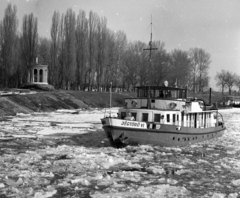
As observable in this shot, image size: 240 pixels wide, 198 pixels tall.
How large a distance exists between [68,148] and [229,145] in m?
10.7

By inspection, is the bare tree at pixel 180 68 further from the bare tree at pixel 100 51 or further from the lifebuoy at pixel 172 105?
the lifebuoy at pixel 172 105

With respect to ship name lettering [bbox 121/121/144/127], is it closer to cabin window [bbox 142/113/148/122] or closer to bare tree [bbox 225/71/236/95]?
cabin window [bbox 142/113/148/122]

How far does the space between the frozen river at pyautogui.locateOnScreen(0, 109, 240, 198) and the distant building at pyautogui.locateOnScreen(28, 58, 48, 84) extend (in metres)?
32.1

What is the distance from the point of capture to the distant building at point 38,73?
49922 millimetres

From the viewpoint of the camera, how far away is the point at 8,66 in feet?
181

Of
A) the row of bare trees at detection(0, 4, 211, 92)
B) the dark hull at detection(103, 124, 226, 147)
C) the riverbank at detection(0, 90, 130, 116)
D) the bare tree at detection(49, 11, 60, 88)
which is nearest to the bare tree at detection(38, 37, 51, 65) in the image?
the row of bare trees at detection(0, 4, 211, 92)

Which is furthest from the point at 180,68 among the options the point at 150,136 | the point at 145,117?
the point at 150,136

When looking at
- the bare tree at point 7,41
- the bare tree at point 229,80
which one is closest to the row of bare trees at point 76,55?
the bare tree at point 7,41

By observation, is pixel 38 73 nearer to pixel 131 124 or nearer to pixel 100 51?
pixel 100 51

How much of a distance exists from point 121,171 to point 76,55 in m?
49.2

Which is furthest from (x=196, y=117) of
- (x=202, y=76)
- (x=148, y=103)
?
Answer: (x=202, y=76)

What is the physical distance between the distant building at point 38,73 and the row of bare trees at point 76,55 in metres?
4.89

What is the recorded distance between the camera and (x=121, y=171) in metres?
12.3

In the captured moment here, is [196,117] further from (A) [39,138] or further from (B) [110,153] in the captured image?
(A) [39,138]
